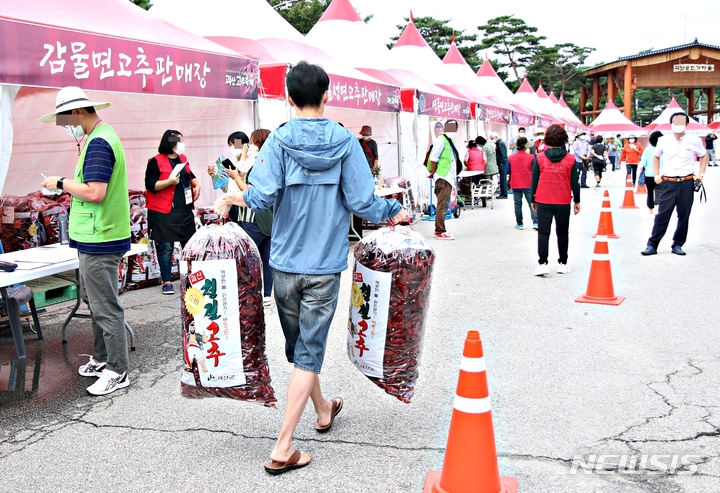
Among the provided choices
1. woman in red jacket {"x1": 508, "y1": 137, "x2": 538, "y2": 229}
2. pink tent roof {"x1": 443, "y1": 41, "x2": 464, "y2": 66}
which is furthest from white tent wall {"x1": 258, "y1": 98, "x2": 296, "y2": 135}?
pink tent roof {"x1": 443, "y1": 41, "x2": 464, "y2": 66}

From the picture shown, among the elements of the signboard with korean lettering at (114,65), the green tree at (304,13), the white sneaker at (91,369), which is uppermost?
the green tree at (304,13)

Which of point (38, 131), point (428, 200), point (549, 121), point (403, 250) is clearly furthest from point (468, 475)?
point (549, 121)

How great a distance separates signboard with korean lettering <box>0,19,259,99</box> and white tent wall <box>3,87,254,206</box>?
1047mm

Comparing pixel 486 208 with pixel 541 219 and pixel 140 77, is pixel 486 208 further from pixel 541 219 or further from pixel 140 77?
pixel 140 77

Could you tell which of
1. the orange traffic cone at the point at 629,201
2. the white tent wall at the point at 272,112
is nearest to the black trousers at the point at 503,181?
the orange traffic cone at the point at 629,201

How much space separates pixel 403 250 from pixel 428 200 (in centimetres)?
1187

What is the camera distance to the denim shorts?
9.99 ft

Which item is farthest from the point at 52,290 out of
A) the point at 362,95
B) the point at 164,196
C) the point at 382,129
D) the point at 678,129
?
the point at 382,129

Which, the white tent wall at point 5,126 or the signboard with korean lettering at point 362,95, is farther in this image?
the signboard with korean lettering at point 362,95

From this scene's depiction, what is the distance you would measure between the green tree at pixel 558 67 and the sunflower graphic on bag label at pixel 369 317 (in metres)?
67.6

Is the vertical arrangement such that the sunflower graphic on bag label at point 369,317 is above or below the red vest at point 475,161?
below

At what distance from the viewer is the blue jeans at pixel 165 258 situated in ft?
23.5

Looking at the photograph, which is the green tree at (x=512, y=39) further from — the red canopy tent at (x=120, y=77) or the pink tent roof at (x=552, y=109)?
the red canopy tent at (x=120, y=77)

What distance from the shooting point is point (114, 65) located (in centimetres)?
644
